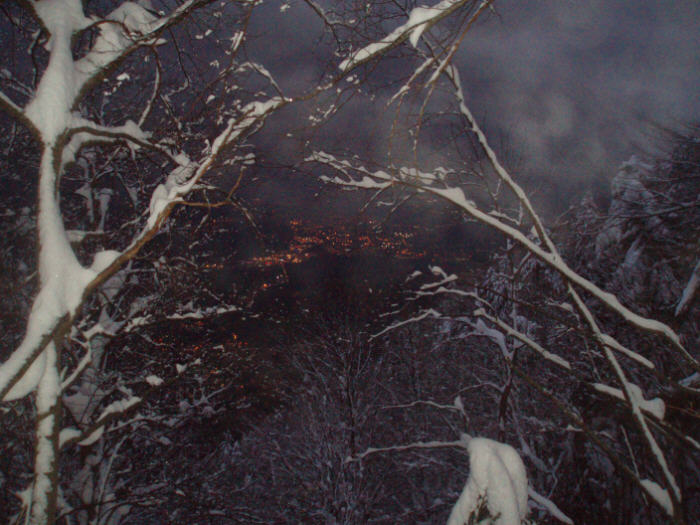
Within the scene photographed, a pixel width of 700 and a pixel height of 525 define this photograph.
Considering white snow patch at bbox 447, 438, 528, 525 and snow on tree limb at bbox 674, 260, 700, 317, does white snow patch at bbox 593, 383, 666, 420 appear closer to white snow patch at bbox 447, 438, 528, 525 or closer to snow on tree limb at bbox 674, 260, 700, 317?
white snow patch at bbox 447, 438, 528, 525

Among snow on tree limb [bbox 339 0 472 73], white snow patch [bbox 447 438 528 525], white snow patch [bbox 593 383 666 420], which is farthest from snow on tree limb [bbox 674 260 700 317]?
snow on tree limb [bbox 339 0 472 73]

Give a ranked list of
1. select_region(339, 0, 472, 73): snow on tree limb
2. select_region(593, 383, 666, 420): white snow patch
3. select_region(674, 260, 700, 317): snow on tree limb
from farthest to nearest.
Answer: select_region(674, 260, 700, 317): snow on tree limb < select_region(593, 383, 666, 420): white snow patch < select_region(339, 0, 472, 73): snow on tree limb

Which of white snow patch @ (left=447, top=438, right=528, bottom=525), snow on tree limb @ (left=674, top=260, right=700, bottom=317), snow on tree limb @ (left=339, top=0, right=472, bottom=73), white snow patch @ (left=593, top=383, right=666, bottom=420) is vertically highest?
snow on tree limb @ (left=339, top=0, right=472, bottom=73)

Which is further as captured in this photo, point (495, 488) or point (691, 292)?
point (691, 292)

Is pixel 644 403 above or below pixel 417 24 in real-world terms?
below

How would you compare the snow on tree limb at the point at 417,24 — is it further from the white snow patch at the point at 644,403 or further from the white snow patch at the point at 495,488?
the white snow patch at the point at 644,403

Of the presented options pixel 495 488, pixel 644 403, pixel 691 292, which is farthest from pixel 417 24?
pixel 691 292

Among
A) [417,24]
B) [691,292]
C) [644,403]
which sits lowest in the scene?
[691,292]

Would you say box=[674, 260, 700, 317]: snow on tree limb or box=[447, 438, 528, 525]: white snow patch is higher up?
box=[447, 438, 528, 525]: white snow patch

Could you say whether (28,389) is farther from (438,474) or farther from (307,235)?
(438,474)

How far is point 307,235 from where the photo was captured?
4.46 metres

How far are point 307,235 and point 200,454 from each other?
57.4 ft

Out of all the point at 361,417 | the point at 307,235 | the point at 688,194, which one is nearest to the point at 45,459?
the point at 307,235

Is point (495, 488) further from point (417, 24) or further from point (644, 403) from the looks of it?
point (417, 24)
